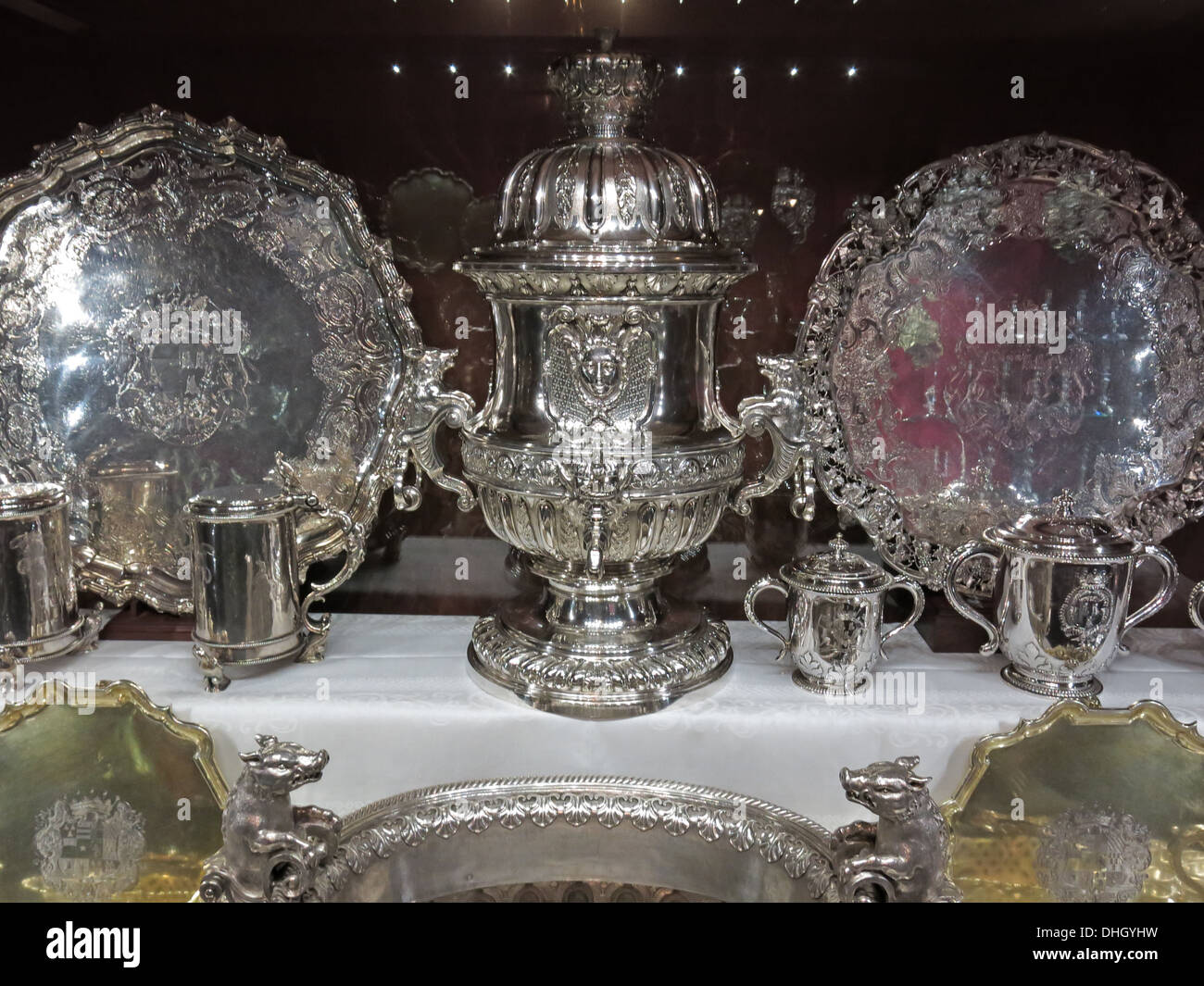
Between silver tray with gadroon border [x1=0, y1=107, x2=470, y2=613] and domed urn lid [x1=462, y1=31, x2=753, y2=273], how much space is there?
271 mm

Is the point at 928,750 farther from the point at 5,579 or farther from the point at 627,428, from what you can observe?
the point at 5,579

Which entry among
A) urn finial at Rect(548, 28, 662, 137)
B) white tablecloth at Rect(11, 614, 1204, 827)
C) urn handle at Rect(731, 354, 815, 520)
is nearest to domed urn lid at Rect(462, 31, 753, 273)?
urn finial at Rect(548, 28, 662, 137)

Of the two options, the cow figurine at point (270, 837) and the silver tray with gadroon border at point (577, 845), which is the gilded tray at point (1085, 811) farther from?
the cow figurine at point (270, 837)

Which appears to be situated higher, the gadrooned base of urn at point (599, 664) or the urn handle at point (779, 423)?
the urn handle at point (779, 423)

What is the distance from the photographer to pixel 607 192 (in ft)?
3.63

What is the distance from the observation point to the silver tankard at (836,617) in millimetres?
1175

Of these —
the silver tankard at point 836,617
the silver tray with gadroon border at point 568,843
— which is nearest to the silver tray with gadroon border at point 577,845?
the silver tray with gadroon border at point 568,843

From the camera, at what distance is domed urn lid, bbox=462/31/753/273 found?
1101mm

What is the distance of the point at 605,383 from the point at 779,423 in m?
0.24

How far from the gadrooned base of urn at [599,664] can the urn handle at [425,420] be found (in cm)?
19

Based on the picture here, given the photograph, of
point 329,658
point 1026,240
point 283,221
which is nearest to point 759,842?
point 329,658

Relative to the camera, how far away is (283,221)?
135cm

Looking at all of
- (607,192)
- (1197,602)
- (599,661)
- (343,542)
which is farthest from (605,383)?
(1197,602)

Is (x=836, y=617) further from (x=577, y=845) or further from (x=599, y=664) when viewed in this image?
(x=577, y=845)
